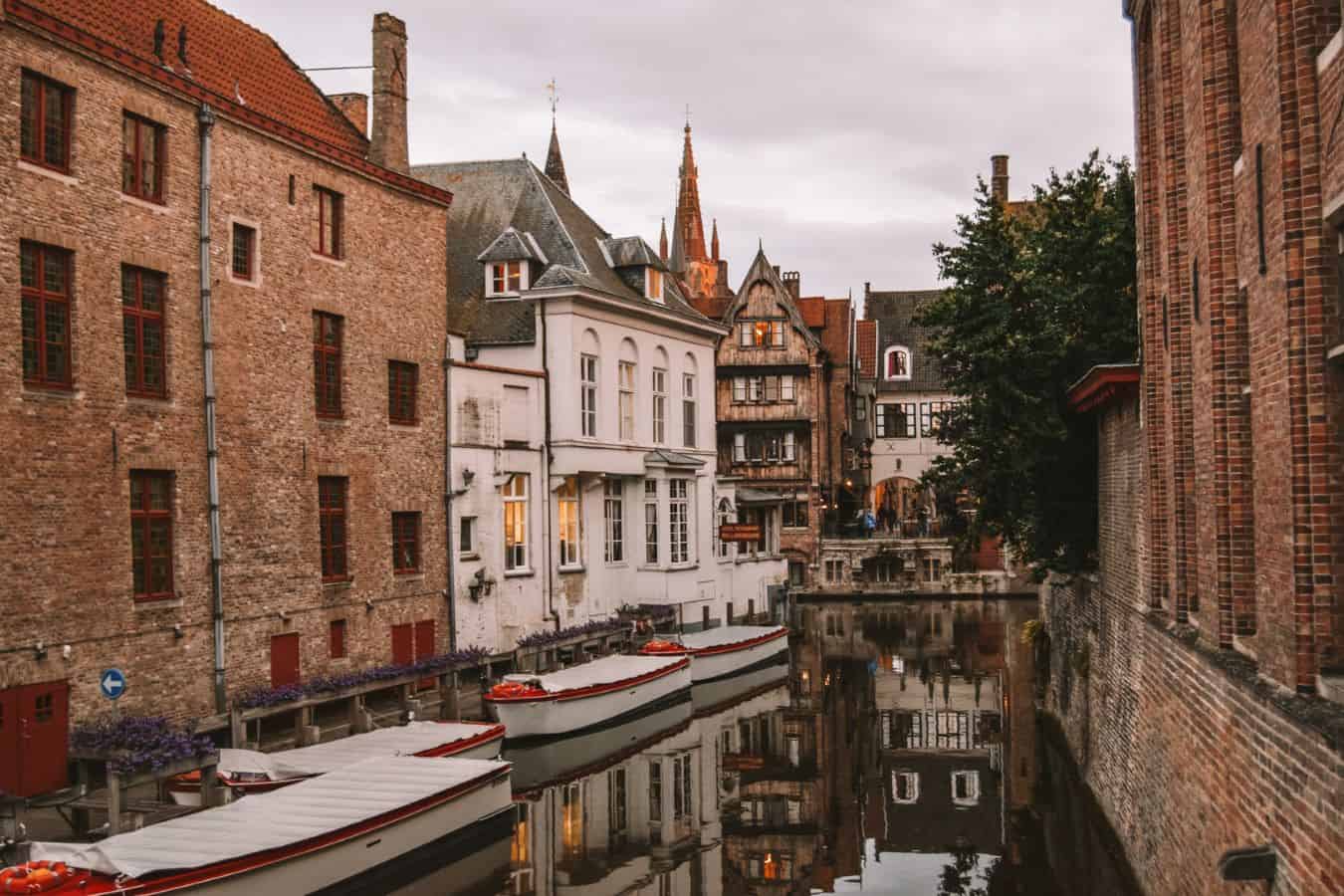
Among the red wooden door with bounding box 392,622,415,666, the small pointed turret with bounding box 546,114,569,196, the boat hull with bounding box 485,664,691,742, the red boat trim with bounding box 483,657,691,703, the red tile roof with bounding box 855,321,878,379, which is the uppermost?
the small pointed turret with bounding box 546,114,569,196

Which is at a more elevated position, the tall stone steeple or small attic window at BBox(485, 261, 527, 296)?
the tall stone steeple

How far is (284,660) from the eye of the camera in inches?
837

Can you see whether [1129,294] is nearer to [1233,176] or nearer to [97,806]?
[1233,176]

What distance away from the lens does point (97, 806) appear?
1438 centimetres

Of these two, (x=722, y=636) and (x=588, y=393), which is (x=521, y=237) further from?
(x=722, y=636)

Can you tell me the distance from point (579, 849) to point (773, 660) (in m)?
18.5

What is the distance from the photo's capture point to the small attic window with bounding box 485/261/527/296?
31406mm

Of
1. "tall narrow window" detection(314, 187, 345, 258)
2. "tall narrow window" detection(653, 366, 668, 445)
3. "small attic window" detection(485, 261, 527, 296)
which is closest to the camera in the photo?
"tall narrow window" detection(314, 187, 345, 258)

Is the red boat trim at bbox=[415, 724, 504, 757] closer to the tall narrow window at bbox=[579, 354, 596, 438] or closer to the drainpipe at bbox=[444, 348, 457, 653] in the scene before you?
the drainpipe at bbox=[444, 348, 457, 653]

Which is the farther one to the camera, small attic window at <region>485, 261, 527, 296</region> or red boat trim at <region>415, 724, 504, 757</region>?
small attic window at <region>485, 261, 527, 296</region>

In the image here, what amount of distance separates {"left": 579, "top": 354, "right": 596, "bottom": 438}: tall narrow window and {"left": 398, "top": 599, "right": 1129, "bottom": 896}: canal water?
7.04 meters

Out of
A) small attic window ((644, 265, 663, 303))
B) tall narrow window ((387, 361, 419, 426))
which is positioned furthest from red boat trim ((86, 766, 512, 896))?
small attic window ((644, 265, 663, 303))

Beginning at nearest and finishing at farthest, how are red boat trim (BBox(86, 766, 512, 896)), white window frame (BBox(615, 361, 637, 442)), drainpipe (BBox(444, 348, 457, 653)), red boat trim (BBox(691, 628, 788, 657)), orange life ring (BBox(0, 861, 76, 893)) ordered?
orange life ring (BBox(0, 861, 76, 893)), red boat trim (BBox(86, 766, 512, 896)), drainpipe (BBox(444, 348, 457, 653)), red boat trim (BBox(691, 628, 788, 657)), white window frame (BBox(615, 361, 637, 442))

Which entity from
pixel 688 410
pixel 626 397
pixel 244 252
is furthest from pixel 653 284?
pixel 244 252
